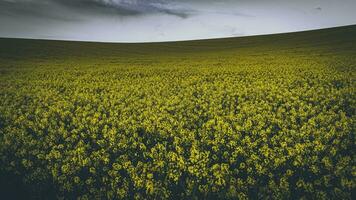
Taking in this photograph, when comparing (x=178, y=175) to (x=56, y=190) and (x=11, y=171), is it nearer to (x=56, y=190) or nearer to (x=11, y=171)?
(x=56, y=190)

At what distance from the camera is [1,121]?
39.7 ft

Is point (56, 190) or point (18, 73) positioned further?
point (18, 73)

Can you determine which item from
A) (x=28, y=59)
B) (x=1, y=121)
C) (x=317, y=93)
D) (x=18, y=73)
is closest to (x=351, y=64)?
(x=317, y=93)

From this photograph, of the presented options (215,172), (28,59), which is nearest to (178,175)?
(215,172)

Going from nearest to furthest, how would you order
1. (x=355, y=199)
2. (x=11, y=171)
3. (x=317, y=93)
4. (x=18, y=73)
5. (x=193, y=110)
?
1. (x=355, y=199)
2. (x=11, y=171)
3. (x=193, y=110)
4. (x=317, y=93)
5. (x=18, y=73)

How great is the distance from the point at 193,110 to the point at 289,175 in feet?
21.1

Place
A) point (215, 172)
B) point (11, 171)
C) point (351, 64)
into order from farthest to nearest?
point (351, 64) < point (11, 171) < point (215, 172)

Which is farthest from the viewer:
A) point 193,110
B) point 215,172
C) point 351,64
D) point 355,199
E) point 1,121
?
point 351,64

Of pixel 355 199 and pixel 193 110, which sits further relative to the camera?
pixel 193 110

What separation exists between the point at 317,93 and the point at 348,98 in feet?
5.35

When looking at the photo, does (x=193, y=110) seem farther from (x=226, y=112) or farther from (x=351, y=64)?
(x=351, y=64)

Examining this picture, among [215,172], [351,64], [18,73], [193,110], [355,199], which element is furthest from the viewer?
[18,73]

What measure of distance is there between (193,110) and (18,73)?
1904 cm

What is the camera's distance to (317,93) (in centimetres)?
1506
